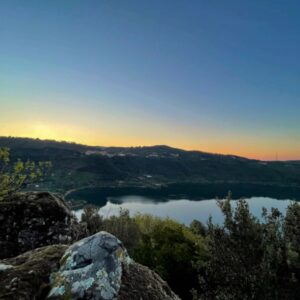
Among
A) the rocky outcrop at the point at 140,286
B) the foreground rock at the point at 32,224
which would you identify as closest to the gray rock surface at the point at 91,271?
the rocky outcrop at the point at 140,286

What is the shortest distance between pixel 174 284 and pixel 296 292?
21707 millimetres

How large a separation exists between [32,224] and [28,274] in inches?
291

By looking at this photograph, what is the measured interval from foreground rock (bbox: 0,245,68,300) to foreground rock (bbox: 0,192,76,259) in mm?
6145

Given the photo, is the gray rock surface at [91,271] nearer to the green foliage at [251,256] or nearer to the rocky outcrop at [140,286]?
the rocky outcrop at [140,286]

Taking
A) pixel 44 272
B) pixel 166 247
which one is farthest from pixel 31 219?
pixel 166 247

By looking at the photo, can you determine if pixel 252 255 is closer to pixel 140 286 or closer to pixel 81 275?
pixel 140 286

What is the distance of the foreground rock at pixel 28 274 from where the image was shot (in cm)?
536

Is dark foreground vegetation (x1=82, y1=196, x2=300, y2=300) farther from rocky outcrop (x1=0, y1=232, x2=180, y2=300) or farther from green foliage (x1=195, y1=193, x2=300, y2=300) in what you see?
rocky outcrop (x1=0, y1=232, x2=180, y2=300)

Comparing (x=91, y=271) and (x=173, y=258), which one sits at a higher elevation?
(x=91, y=271)

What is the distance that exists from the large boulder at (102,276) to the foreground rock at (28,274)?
0.60ft

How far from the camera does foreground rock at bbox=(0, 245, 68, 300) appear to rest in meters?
5.36

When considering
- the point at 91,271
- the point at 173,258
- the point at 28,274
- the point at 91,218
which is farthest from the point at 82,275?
the point at 91,218

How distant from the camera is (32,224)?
1272 cm

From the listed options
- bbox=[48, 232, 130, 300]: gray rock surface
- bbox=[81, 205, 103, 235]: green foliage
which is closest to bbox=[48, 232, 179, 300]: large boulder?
bbox=[48, 232, 130, 300]: gray rock surface
